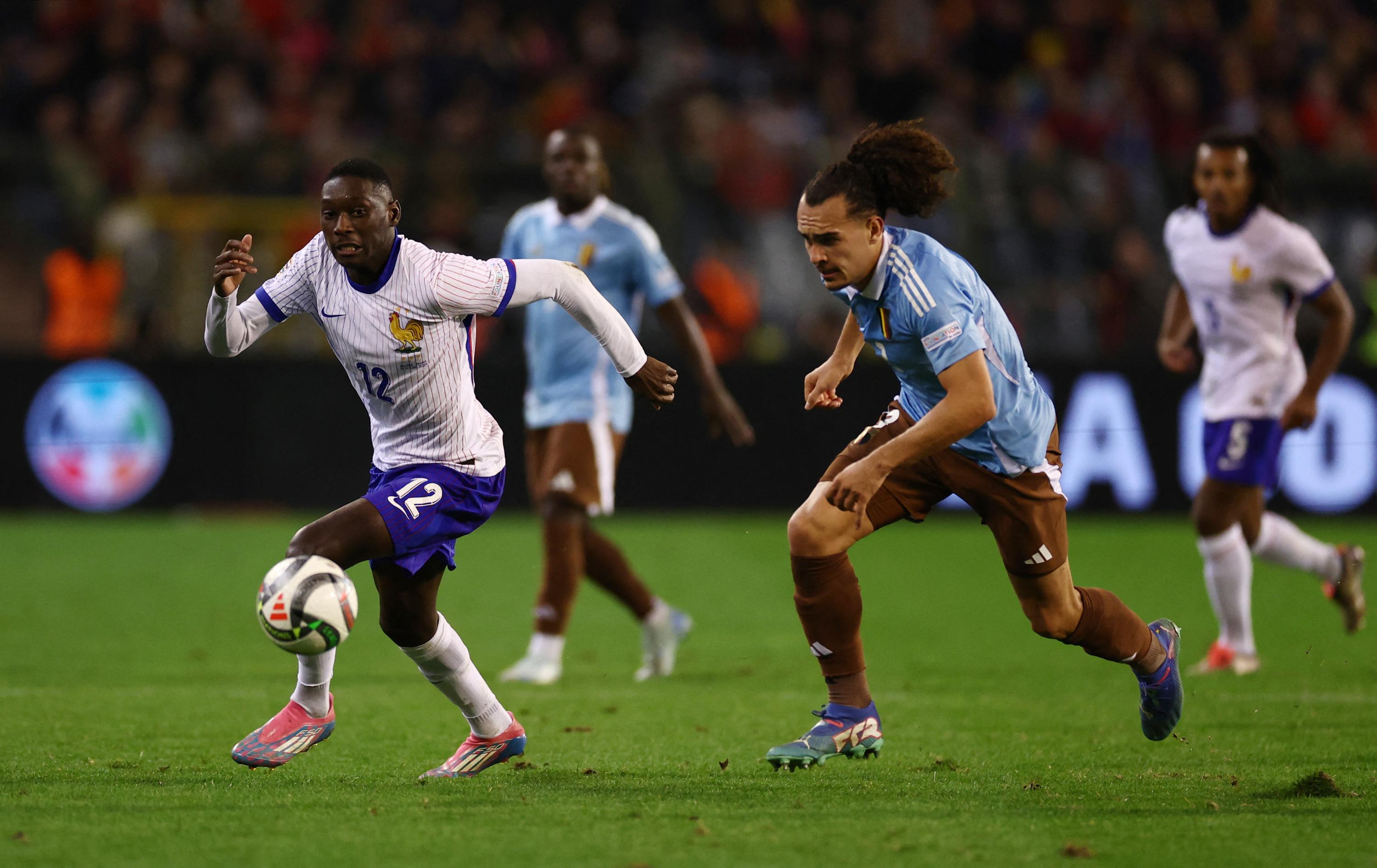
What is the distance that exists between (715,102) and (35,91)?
7.18 metres

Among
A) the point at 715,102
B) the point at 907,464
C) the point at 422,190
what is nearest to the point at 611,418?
the point at 907,464

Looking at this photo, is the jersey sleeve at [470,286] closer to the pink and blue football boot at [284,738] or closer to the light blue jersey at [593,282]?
the pink and blue football boot at [284,738]

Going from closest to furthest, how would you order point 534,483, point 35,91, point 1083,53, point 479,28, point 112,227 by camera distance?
point 534,483 < point 112,227 < point 35,91 < point 479,28 < point 1083,53

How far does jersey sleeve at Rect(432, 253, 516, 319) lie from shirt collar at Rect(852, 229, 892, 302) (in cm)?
111

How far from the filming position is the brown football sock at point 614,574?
7691mm

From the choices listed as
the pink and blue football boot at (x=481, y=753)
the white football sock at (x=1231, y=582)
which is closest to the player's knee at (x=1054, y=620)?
the pink and blue football boot at (x=481, y=753)

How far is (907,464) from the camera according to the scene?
5.11m

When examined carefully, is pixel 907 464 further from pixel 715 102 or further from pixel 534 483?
pixel 715 102

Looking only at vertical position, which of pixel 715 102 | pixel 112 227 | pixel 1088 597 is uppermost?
pixel 715 102

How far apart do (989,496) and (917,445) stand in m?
0.59

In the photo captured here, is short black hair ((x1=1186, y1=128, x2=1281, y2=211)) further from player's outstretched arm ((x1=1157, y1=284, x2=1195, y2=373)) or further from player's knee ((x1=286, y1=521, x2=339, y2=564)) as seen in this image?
player's knee ((x1=286, y1=521, x2=339, y2=564))

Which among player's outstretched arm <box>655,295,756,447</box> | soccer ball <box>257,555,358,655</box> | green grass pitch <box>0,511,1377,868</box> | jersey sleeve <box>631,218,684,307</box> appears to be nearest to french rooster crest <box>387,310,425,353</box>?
soccer ball <box>257,555,358,655</box>

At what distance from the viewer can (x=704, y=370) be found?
7508 mm

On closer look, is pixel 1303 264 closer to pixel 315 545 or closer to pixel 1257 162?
pixel 1257 162
